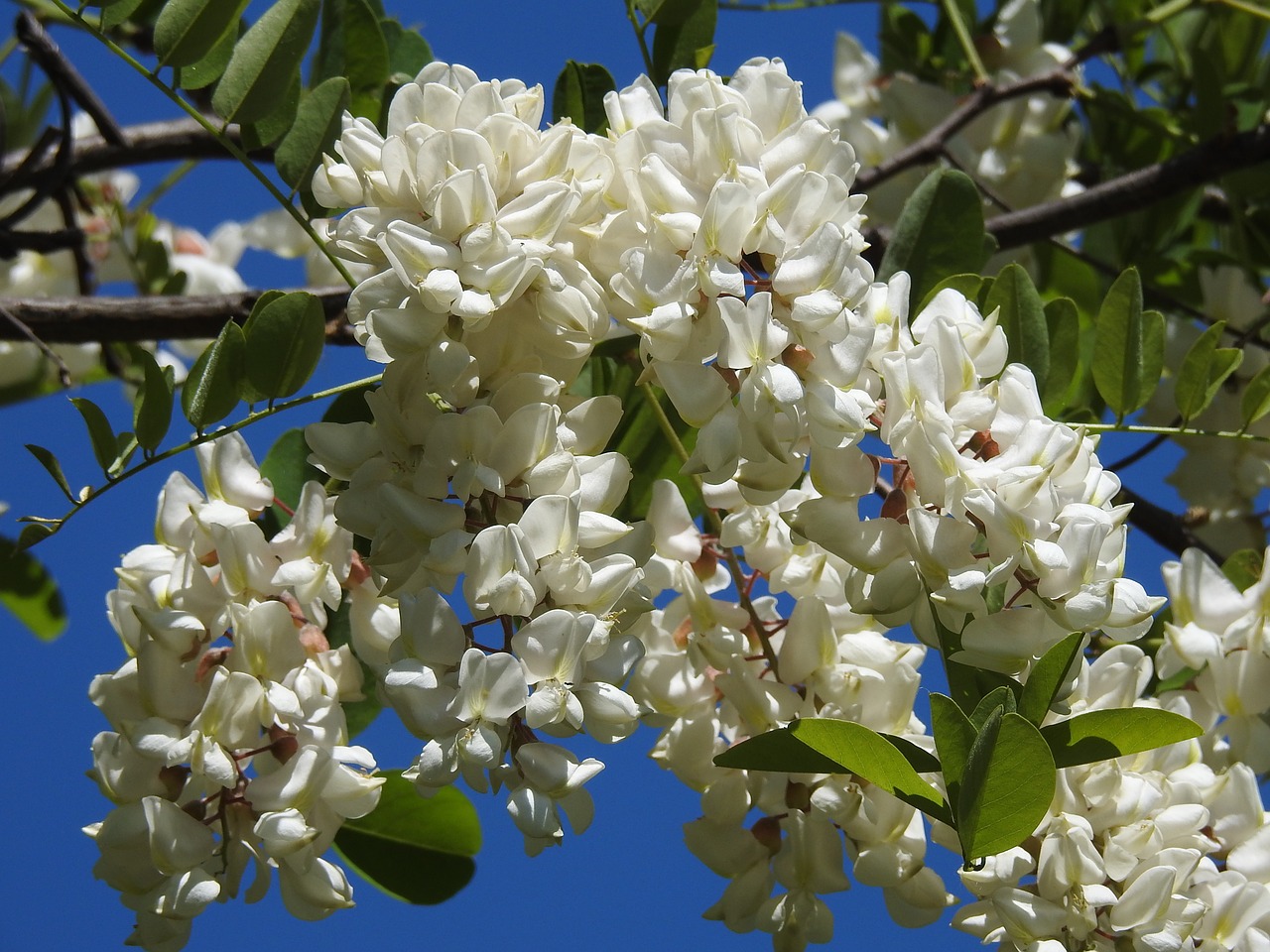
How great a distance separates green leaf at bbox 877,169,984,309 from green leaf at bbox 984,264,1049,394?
5 centimetres

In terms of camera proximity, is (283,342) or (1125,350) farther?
(1125,350)

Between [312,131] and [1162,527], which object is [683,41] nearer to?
[312,131]

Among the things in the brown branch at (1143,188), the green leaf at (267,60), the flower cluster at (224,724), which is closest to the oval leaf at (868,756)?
the flower cluster at (224,724)

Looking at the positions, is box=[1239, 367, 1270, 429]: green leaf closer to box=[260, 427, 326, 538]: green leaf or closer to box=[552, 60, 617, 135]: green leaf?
box=[552, 60, 617, 135]: green leaf

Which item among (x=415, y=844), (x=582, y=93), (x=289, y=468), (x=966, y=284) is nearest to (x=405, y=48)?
(x=582, y=93)

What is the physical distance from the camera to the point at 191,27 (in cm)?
74

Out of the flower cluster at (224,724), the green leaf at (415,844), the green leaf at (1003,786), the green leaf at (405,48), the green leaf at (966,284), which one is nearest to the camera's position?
the green leaf at (1003,786)

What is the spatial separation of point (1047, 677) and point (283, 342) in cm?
44

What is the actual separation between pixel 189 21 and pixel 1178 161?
2.59ft

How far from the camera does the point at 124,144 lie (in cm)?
119

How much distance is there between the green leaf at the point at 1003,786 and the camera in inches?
22.2

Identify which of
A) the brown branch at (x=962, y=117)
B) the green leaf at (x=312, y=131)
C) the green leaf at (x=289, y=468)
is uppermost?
the brown branch at (x=962, y=117)

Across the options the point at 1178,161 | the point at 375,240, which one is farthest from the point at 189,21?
the point at 1178,161

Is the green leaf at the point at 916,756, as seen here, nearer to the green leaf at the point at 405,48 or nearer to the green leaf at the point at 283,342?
the green leaf at the point at 283,342
